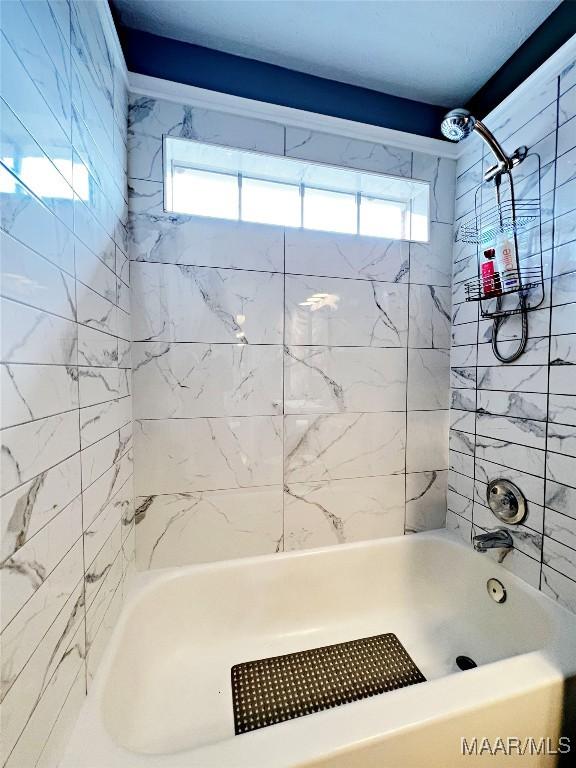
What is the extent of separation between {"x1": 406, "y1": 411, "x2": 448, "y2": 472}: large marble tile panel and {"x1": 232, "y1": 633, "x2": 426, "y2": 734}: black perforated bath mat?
2.58 feet

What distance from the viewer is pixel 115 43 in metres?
1.06

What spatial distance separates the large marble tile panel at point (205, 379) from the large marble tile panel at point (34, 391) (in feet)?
1.69

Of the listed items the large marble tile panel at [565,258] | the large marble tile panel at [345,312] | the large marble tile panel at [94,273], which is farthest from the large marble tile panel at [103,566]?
the large marble tile panel at [565,258]

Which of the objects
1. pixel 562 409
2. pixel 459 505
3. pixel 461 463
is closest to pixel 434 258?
pixel 562 409

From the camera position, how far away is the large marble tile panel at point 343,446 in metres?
1.46

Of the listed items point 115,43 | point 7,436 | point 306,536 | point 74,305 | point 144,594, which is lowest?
point 144,594

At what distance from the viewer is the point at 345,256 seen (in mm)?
1464

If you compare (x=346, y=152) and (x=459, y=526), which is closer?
(x=346, y=152)

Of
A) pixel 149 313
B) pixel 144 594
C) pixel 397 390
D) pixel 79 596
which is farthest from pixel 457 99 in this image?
pixel 144 594

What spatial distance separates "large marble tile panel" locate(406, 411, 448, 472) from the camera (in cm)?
160

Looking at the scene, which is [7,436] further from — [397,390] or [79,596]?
[397,390]

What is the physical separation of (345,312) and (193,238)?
74 cm

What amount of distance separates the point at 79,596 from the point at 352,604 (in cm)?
119

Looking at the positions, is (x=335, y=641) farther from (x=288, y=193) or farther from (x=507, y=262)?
(x=288, y=193)
